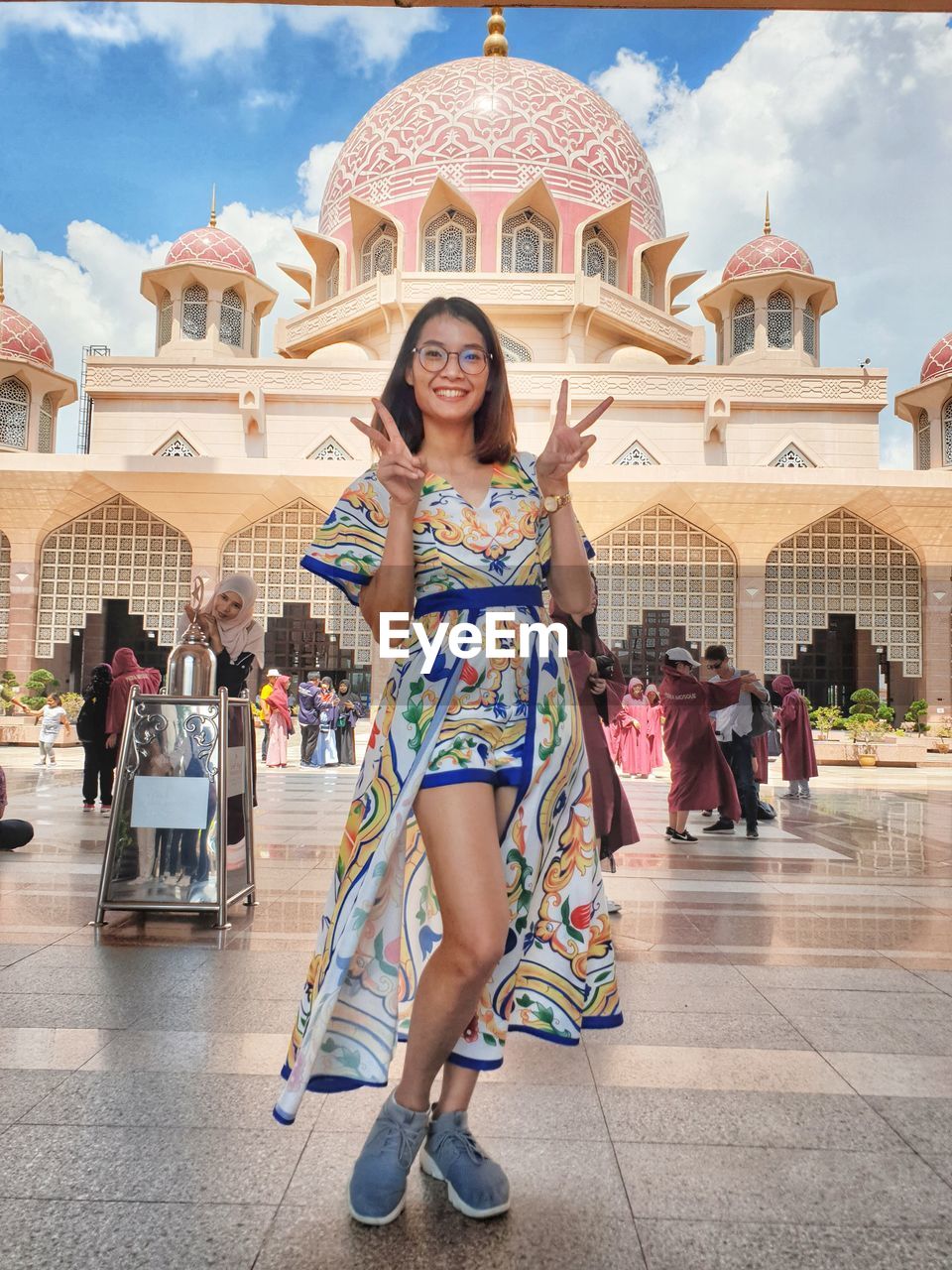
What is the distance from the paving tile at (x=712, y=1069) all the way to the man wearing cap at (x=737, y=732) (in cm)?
465

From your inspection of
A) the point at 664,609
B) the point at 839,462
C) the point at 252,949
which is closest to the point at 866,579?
the point at 839,462

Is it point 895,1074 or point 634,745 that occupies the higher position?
point 634,745

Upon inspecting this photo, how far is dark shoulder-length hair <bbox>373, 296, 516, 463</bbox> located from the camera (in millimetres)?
1962

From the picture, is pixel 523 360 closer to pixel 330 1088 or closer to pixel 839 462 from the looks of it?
pixel 839 462

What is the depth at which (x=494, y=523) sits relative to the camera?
1.85m

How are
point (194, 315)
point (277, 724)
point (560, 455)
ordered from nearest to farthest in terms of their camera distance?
1. point (560, 455)
2. point (277, 724)
3. point (194, 315)

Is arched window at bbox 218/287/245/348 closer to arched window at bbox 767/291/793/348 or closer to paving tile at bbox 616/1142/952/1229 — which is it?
arched window at bbox 767/291/793/348

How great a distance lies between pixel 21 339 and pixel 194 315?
12.0 ft

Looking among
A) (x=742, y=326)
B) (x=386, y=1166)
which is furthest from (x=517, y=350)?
(x=386, y=1166)

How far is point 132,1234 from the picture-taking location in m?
1.52

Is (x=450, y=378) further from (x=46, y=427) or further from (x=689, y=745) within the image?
(x=46, y=427)

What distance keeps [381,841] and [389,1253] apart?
596 millimetres

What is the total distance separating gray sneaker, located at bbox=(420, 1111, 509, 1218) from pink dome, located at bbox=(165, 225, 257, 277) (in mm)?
23228

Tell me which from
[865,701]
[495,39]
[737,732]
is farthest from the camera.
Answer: [495,39]
